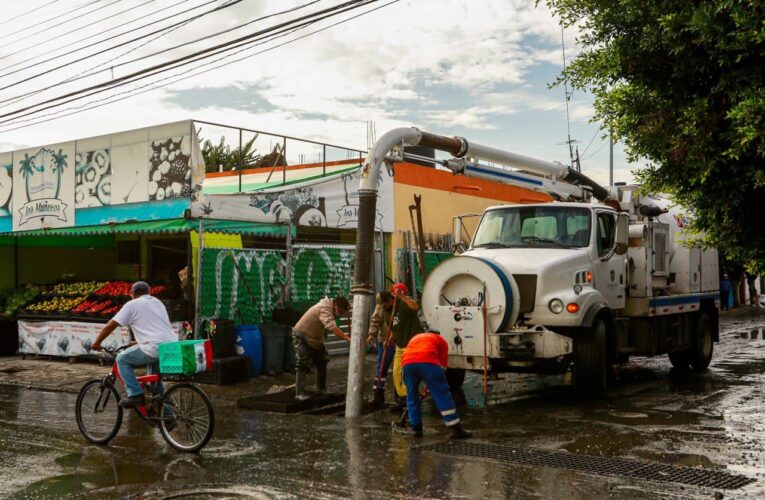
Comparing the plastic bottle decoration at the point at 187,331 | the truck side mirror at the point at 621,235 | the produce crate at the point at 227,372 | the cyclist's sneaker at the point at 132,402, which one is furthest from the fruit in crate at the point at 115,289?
the truck side mirror at the point at 621,235

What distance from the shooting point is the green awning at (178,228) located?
14.2 m

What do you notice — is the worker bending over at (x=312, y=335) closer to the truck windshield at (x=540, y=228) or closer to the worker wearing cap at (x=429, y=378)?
the worker wearing cap at (x=429, y=378)

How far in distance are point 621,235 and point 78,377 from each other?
979 centimetres

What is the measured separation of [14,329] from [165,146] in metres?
6.73

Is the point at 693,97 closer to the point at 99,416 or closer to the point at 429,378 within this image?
the point at 429,378

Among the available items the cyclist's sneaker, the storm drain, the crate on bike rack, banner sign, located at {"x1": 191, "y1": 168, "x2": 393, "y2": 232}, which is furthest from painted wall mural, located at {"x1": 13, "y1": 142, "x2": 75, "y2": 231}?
the storm drain

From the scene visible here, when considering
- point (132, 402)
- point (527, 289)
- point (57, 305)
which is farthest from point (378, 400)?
point (57, 305)

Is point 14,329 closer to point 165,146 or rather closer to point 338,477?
point 165,146

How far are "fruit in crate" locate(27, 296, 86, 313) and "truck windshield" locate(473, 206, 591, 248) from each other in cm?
888

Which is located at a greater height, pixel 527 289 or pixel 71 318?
pixel 527 289

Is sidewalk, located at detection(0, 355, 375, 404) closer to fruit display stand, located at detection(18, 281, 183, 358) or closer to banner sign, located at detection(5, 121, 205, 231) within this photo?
fruit display stand, located at detection(18, 281, 183, 358)

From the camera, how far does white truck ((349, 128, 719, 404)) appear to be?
1103 cm

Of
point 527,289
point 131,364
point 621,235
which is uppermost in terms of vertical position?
point 621,235

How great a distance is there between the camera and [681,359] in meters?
15.3
